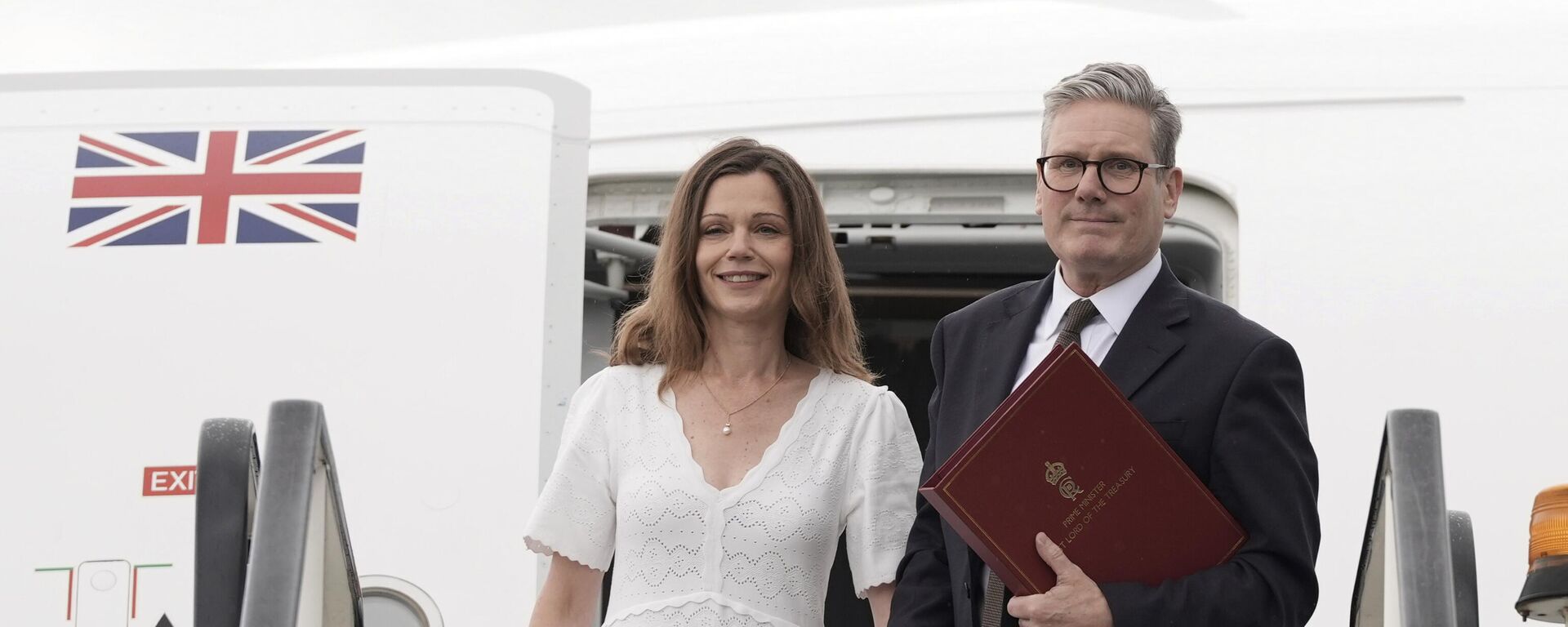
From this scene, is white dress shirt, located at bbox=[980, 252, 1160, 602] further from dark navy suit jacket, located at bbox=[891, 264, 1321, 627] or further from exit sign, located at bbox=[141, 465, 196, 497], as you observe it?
exit sign, located at bbox=[141, 465, 196, 497]

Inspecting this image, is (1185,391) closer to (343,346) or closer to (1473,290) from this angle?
(1473,290)

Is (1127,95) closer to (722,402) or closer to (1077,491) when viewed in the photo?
(1077,491)

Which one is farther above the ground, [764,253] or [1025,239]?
[1025,239]

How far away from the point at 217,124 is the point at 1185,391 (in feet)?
9.24

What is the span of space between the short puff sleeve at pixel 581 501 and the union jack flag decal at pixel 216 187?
61.7 inches

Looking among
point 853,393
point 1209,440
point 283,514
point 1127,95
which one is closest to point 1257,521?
point 1209,440

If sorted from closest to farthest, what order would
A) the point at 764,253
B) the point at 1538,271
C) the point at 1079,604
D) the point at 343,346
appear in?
the point at 1079,604, the point at 764,253, the point at 1538,271, the point at 343,346

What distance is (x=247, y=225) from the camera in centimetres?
375

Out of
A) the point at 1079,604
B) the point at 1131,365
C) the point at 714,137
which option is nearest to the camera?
the point at 1079,604

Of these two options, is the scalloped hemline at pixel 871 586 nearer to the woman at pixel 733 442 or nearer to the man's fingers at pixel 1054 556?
the woman at pixel 733 442

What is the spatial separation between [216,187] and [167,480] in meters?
0.74

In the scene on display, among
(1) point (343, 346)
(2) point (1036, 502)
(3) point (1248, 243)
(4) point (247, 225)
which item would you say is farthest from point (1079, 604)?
(4) point (247, 225)

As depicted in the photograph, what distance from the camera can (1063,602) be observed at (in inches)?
71.4

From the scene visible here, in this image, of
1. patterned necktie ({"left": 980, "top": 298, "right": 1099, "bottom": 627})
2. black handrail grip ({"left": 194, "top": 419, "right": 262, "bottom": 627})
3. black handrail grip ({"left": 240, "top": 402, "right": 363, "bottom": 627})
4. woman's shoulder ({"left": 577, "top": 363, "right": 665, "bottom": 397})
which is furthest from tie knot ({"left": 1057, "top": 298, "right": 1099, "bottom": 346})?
black handrail grip ({"left": 194, "top": 419, "right": 262, "bottom": 627})
